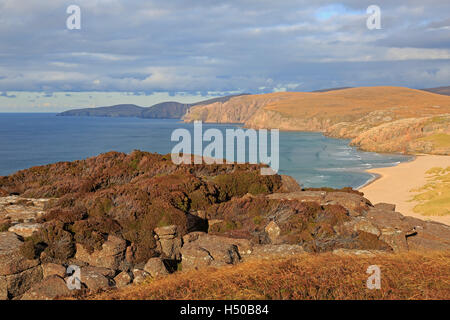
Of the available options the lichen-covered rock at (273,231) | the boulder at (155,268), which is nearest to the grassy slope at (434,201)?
the lichen-covered rock at (273,231)

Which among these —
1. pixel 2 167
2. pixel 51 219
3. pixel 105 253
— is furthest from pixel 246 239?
A: pixel 2 167

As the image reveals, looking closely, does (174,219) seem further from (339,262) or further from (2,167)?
(2,167)

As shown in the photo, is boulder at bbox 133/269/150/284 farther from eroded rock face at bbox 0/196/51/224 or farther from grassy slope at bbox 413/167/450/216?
grassy slope at bbox 413/167/450/216

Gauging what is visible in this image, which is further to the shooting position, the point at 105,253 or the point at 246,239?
the point at 246,239

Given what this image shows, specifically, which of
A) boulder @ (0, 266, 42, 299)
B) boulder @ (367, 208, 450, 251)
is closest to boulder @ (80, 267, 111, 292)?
boulder @ (0, 266, 42, 299)

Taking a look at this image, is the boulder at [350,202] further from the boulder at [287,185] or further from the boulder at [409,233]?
the boulder at [287,185]

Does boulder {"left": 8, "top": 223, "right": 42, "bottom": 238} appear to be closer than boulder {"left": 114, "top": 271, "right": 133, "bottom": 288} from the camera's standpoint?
No
